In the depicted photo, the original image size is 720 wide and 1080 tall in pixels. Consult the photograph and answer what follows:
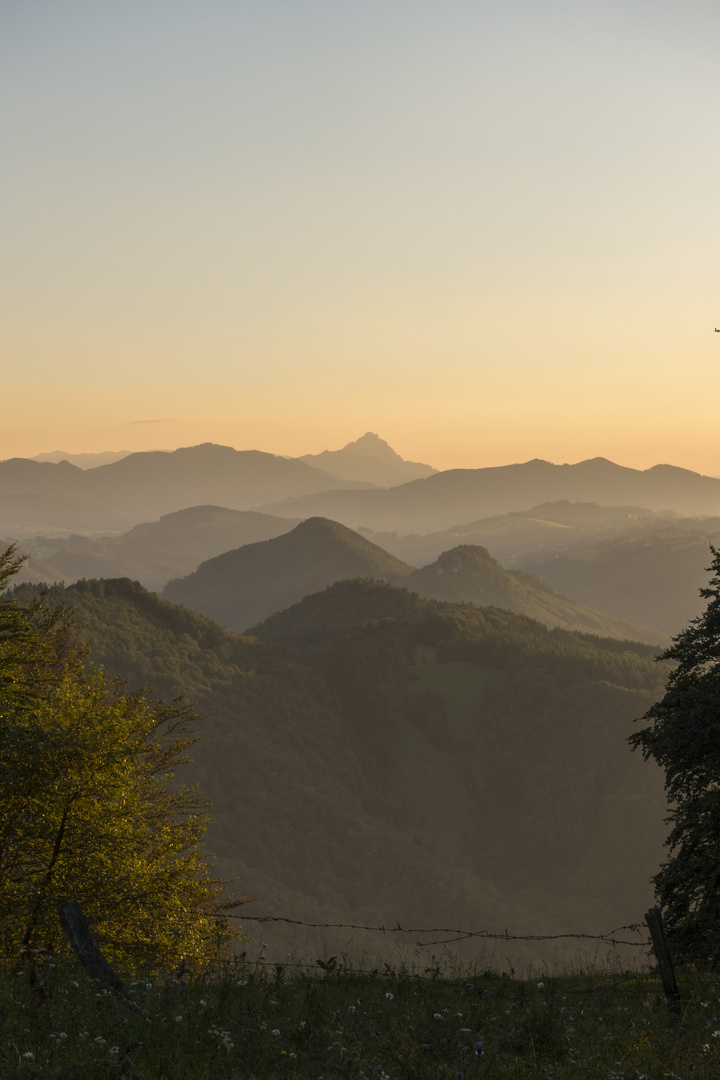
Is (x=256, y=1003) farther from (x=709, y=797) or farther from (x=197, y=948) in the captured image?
(x=709, y=797)

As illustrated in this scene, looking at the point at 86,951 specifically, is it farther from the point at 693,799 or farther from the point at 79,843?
the point at 693,799

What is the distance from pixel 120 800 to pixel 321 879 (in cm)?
17418

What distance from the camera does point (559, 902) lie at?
185750 mm

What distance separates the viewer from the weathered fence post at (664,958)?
43.0 ft

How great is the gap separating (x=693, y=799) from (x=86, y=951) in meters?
22.2

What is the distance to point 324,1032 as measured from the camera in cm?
1247

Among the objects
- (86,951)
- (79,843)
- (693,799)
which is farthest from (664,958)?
(693,799)

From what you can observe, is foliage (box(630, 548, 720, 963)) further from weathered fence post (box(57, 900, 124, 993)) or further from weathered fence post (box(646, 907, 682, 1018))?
weathered fence post (box(57, 900, 124, 993))

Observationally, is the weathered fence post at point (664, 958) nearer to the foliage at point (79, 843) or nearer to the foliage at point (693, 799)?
the foliage at point (693, 799)

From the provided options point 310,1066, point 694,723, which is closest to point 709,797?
point 694,723

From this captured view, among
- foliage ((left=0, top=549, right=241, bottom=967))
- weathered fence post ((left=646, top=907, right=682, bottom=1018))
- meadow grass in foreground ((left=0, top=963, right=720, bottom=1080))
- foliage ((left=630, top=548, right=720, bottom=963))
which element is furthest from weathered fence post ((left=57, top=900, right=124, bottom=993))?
foliage ((left=630, top=548, right=720, bottom=963))

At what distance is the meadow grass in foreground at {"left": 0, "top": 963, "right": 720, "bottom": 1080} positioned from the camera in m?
10.9

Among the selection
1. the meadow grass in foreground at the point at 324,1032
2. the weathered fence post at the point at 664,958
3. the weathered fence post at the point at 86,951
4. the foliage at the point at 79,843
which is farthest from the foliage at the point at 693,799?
the weathered fence post at the point at 86,951

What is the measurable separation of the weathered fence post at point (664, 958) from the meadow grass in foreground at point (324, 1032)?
0.32 meters
